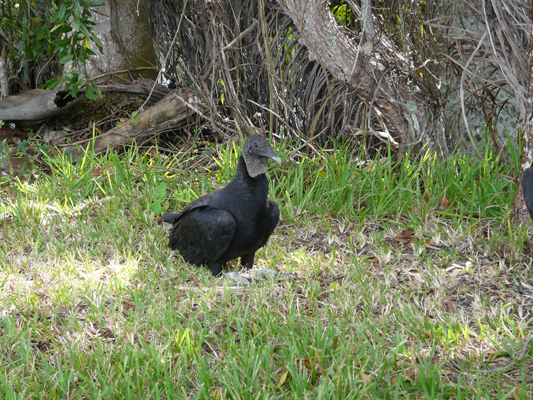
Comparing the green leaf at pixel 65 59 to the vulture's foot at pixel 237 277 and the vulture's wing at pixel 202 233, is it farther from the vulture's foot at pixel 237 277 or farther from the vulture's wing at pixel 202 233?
the vulture's foot at pixel 237 277

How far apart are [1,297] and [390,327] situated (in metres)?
1.87

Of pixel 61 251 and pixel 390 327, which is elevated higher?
pixel 390 327

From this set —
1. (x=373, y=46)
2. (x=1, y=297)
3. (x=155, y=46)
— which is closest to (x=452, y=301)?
(x=373, y=46)

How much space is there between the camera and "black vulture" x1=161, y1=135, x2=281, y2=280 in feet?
9.04

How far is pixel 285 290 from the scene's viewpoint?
105 inches

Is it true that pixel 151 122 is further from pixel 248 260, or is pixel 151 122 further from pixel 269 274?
pixel 269 274

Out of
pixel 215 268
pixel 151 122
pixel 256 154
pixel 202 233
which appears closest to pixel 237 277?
pixel 215 268

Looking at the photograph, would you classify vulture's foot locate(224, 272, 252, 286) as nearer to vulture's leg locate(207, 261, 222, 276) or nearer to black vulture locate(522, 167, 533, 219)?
vulture's leg locate(207, 261, 222, 276)

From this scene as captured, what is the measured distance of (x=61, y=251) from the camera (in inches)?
124

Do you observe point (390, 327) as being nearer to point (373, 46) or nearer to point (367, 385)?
point (367, 385)

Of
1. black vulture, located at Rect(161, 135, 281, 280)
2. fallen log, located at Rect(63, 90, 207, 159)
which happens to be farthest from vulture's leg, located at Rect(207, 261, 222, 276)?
fallen log, located at Rect(63, 90, 207, 159)

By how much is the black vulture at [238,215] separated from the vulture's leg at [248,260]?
101mm

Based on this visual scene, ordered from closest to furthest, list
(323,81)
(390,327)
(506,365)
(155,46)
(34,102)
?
→ 1. (506,365)
2. (390,327)
3. (323,81)
4. (34,102)
5. (155,46)

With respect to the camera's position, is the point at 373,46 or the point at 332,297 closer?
the point at 332,297
